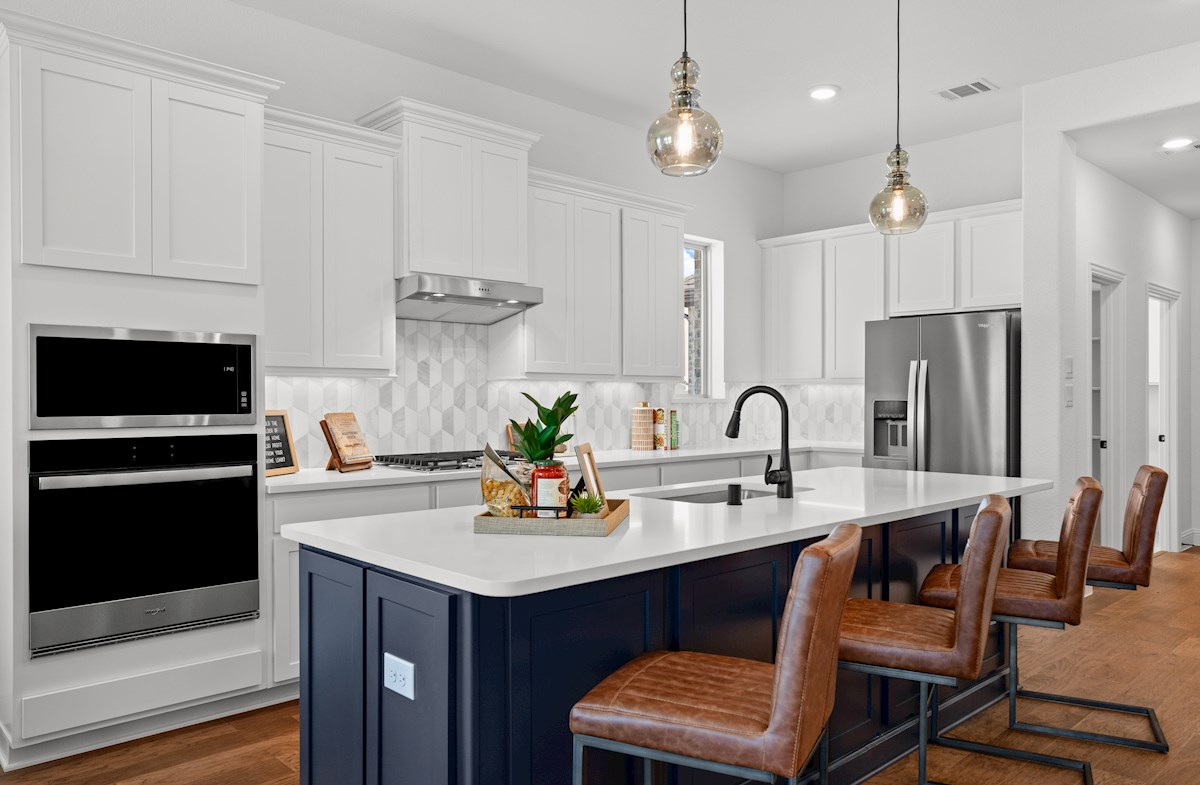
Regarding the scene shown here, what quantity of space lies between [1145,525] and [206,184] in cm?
362

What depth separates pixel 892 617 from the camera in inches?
93.2

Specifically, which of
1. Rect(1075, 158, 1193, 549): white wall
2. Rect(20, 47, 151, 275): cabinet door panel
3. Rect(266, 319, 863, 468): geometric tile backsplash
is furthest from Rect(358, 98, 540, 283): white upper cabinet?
Answer: Rect(1075, 158, 1193, 549): white wall

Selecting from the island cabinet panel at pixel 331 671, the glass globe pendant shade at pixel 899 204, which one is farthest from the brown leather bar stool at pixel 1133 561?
the island cabinet panel at pixel 331 671

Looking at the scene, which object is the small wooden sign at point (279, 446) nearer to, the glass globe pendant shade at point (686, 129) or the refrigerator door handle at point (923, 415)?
the glass globe pendant shade at point (686, 129)

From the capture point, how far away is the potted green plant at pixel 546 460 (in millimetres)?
2195

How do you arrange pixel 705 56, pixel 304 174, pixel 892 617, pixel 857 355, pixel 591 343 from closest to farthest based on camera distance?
pixel 892 617
pixel 304 174
pixel 705 56
pixel 591 343
pixel 857 355

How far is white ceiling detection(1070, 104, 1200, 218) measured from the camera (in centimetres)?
462

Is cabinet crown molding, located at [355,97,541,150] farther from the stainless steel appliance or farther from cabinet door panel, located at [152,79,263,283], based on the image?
the stainless steel appliance

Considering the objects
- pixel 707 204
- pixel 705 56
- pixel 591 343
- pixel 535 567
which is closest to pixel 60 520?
pixel 535 567

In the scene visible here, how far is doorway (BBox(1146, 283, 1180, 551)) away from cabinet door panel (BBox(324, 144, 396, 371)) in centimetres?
585

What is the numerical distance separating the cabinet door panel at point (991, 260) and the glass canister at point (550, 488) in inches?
161

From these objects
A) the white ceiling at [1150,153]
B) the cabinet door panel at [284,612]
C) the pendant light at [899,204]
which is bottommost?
the cabinet door panel at [284,612]

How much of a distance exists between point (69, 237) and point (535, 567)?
220cm

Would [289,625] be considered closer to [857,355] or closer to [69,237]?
[69,237]
